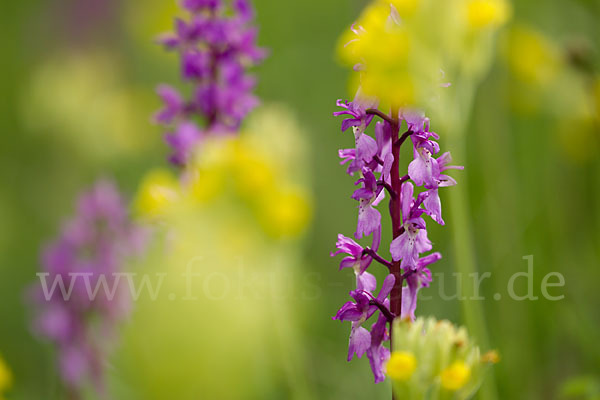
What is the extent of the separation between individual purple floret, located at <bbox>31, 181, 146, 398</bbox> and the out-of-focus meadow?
0.77 feet

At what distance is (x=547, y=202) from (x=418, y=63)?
141 cm

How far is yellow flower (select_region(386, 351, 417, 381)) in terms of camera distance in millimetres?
1009

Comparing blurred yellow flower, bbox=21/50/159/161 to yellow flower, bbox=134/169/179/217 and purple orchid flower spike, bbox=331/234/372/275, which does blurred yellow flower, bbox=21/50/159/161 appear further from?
purple orchid flower spike, bbox=331/234/372/275

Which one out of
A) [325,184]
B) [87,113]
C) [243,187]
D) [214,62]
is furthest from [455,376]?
[87,113]

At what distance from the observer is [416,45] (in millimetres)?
1579

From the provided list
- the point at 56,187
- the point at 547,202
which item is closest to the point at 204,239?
the point at 547,202

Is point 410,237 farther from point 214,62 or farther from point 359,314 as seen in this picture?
point 214,62

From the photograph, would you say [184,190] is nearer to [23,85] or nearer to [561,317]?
[561,317]

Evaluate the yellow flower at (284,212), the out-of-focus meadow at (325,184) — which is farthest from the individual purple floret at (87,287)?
the yellow flower at (284,212)

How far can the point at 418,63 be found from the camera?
155 centimetres

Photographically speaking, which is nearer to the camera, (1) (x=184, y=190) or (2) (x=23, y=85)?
(1) (x=184, y=190)

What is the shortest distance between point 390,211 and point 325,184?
93.5 inches

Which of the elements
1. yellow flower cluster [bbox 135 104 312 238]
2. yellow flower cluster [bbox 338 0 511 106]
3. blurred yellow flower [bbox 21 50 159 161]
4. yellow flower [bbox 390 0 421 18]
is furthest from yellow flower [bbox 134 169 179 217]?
blurred yellow flower [bbox 21 50 159 161]

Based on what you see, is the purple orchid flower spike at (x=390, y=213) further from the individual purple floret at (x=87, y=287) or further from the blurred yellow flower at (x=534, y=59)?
the blurred yellow flower at (x=534, y=59)
